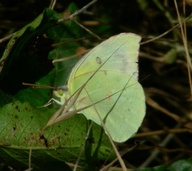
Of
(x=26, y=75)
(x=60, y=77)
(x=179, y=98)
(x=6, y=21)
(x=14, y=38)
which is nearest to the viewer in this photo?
(x=14, y=38)

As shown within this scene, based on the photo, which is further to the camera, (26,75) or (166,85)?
(166,85)

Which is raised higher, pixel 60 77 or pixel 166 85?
pixel 60 77

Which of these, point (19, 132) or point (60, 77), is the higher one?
point (19, 132)

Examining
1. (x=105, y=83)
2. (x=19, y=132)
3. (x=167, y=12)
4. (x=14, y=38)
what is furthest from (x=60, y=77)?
(x=167, y=12)

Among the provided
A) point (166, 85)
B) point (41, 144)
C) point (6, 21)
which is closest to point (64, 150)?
point (41, 144)

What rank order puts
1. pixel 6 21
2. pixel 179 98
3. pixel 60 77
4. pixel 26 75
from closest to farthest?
pixel 26 75
pixel 60 77
pixel 6 21
pixel 179 98

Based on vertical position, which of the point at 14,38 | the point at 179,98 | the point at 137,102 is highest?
the point at 14,38

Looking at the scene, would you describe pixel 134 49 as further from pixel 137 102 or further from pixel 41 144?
pixel 41 144

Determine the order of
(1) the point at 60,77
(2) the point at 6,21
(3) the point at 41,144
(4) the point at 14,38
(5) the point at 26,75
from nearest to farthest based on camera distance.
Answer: (3) the point at 41,144
(4) the point at 14,38
(5) the point at 26,75
(1) the point at 60,77
(2) the point at 6,21

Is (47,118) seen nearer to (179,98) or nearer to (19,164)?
(19,164)
